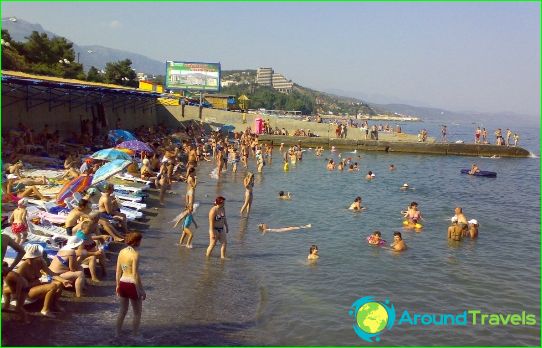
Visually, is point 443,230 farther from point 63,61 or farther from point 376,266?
point 63,61

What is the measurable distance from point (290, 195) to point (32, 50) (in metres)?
34.7

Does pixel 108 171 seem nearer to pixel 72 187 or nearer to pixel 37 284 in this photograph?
pixel 72 187

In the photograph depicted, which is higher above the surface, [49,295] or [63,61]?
[63,61]

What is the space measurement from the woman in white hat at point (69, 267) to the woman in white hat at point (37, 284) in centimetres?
44

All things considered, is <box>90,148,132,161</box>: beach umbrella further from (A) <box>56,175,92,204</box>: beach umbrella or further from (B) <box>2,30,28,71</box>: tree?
(B) <box>2,30,28,71</box>: tree

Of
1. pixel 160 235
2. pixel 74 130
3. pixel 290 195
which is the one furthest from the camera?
pixel 74 130

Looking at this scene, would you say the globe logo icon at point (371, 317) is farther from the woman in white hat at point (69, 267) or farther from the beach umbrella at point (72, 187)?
the beach umbrella at point (72, 187)

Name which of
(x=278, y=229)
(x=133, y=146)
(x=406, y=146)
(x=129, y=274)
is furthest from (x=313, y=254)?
(x=406, y=146)

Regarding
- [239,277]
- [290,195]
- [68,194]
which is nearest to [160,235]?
[68,194]

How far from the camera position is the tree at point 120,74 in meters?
58.3

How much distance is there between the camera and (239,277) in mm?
10477

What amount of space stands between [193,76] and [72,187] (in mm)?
41435

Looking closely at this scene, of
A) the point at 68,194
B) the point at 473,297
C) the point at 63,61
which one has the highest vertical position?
the point at 63,61

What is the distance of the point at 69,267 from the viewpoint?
841 centimetres
